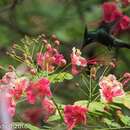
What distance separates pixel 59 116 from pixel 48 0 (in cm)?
380

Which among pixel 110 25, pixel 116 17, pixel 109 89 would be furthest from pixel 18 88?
pixel 116 17

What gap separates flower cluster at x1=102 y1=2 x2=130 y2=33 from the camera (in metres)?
3.35

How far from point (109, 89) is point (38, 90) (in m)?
0.29

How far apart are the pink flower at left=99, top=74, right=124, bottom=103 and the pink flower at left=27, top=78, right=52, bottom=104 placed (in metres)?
0.22

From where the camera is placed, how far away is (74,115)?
6.38 ft

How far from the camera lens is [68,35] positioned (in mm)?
4648

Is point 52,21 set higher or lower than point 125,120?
higher

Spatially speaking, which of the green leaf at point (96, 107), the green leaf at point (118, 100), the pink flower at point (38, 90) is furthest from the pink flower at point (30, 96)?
the green leaf at point (118, 100)

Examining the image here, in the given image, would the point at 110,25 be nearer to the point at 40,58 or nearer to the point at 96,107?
the point at 40,58

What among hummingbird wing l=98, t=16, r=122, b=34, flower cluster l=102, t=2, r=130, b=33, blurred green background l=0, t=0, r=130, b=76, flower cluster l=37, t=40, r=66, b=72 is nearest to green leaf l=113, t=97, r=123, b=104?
flower cluster l=37, t=40, r=66, b=72

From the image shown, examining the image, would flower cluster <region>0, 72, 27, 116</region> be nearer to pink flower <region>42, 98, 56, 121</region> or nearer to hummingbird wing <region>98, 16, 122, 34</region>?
pink flower <region>42, 98, 56, 121</region>

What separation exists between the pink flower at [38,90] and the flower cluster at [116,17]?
1381 mm

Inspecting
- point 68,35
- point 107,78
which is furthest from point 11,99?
point 68,35

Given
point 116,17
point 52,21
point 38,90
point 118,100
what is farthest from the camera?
point 52,21
